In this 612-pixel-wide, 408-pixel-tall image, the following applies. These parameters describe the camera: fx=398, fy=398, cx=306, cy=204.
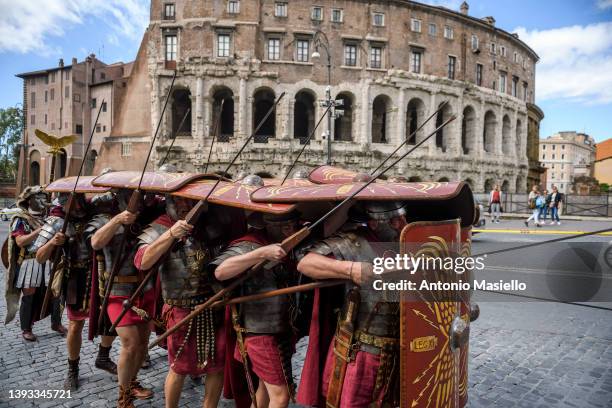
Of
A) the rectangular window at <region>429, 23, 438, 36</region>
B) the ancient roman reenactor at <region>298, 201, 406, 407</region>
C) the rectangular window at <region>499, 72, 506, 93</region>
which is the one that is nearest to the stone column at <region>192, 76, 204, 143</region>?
the rectangular window at <region>429, 23, 438, 36</region>

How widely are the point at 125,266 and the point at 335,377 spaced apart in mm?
2292

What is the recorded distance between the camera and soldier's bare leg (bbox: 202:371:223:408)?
10.1 ft

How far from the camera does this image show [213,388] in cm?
310

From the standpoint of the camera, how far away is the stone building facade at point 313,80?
25422 mm

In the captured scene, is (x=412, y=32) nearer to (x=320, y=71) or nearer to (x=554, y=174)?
(x=320, y=71)

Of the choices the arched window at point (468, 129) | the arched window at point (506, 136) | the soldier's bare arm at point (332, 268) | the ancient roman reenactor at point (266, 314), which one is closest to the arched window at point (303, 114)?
the arched window at point (468, 129)

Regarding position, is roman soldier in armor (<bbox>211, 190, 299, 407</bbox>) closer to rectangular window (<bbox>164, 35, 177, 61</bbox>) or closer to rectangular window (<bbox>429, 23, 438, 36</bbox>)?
rectangular window (<bbox>164, 35, 177, 61</bbox>)

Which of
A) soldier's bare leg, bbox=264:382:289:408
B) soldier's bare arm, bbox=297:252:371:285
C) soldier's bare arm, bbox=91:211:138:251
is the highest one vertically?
soldier's bare arm, bbox=91:211:138:251

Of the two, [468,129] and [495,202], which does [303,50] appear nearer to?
[468,129]

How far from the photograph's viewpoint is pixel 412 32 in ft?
95.7

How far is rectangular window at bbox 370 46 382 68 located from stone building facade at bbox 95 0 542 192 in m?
0.08

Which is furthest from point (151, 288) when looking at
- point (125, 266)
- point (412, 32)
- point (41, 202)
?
point (412, 32)

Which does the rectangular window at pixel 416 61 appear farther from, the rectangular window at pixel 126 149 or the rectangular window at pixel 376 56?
the rectangular window at pixel 126 149

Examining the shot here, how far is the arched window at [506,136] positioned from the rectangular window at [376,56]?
1391cm
